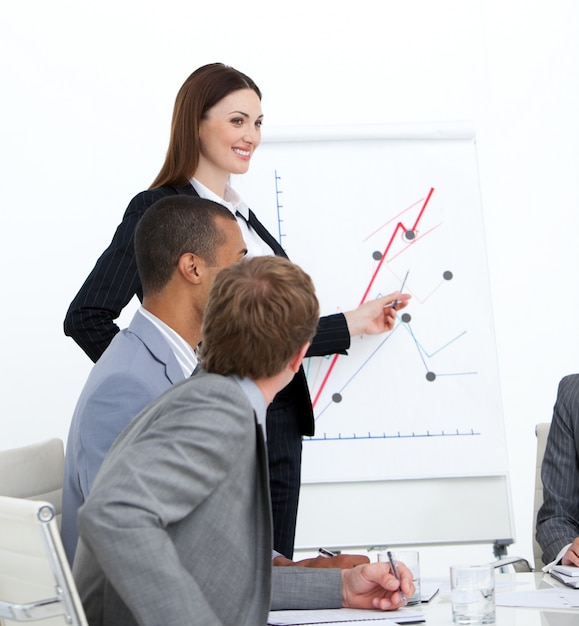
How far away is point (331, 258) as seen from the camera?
302 cm

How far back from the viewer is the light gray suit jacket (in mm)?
1104

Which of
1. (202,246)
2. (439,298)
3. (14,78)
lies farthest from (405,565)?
(14,78)

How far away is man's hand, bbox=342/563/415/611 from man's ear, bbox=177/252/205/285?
0.68 metres

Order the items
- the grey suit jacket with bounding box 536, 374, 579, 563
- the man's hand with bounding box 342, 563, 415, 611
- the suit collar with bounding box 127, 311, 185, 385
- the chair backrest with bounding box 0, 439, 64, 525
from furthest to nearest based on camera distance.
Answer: the grey suit jacket with bounding box 536, 374, 579, 563 < the chair backrest with bounding box 0, 439, 64, 525 < the suit collar with bounding box 127, 311, 185, 385 < the man's hand with bounding box 342, 563, 415, 611

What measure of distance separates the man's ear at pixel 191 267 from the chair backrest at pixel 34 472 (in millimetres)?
499

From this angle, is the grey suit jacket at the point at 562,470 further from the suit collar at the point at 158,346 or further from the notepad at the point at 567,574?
the suit collar at the point at 158,346

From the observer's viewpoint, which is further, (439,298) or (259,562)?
(439,298)

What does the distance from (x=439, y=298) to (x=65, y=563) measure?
6.71 feet

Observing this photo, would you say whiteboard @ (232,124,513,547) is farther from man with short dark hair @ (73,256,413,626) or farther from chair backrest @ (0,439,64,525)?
man with short dark hair @ (73,256,413,626)

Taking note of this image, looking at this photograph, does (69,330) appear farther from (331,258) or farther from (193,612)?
(193,612)

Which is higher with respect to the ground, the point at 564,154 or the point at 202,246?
the point at 564,154

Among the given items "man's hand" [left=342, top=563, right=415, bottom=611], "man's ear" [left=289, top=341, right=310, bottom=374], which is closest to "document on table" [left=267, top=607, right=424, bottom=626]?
"man's hand" [left=342, top=563, right=415, bottom=611]

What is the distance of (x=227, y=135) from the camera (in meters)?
2.57

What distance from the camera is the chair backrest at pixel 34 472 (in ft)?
6.06
